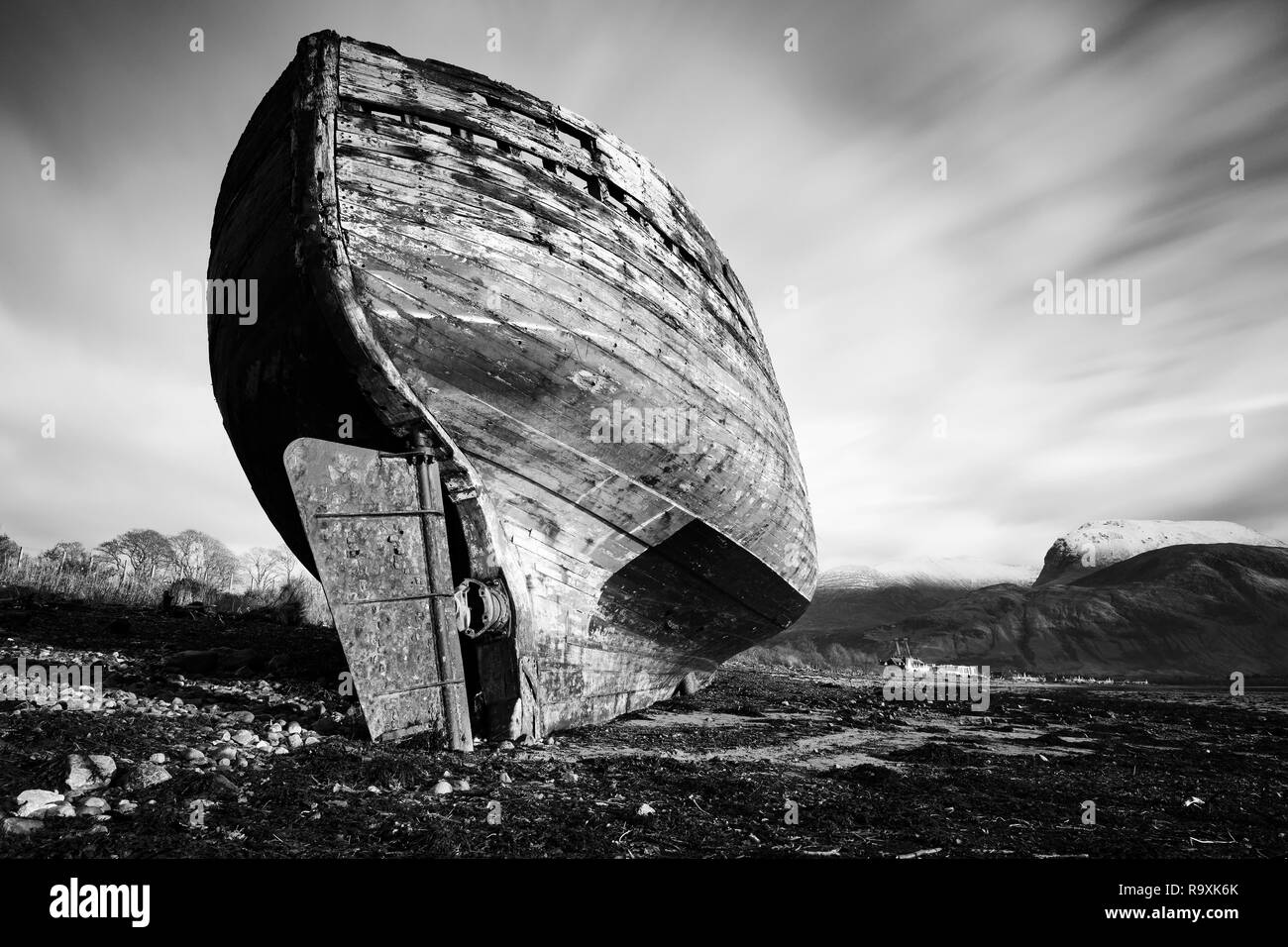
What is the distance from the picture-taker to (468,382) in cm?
396

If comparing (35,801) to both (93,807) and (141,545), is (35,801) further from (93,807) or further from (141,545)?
(141,545)

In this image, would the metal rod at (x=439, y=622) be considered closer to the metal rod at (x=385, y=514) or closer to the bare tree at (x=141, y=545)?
the metal rod at (x=385, y=514)

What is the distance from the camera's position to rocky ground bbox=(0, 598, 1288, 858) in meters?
2.20

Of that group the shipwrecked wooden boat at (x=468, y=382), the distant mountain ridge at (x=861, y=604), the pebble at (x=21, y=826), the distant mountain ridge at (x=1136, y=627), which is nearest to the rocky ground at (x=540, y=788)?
the pebble at (x=21, y=826)

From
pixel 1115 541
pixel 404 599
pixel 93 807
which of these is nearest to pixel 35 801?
pixel 93 807

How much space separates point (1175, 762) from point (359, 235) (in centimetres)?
752

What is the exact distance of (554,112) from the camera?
471 cm

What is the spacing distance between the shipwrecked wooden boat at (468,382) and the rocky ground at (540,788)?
641mm

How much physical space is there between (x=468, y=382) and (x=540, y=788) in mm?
2359

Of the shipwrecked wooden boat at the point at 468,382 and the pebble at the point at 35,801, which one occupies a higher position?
the shipwrecked wooden boat at the point at 468,382

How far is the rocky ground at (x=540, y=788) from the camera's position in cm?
220

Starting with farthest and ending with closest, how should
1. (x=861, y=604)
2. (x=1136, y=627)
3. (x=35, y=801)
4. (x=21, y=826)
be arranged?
(x=861, y=604)
(x=1136, y=627)
(x=35, y=801)
(x=21, y=826)

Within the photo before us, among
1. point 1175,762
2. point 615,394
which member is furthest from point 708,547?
point 1175,762

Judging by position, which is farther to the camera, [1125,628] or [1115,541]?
[1115,541]
